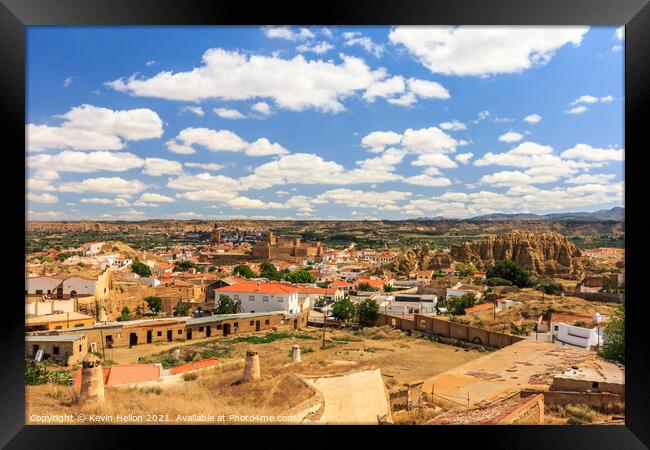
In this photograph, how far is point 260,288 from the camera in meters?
6.50

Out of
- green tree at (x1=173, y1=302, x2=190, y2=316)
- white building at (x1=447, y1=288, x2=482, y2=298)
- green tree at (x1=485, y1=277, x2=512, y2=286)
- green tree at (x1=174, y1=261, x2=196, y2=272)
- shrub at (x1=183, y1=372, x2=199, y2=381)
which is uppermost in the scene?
green tree at (x1=174, y1=261, x2=196, y2=272)

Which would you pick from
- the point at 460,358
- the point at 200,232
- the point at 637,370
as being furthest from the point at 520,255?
the point at 200,232

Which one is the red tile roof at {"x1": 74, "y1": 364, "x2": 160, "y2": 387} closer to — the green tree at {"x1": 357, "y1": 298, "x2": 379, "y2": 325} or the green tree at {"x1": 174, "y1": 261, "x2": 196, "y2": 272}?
the green tree at {"x1": 174, "y1": 261, "x2": 196, "y2": 272}

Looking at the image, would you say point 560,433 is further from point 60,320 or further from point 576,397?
point 60,320

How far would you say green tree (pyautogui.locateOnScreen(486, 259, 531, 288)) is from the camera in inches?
284

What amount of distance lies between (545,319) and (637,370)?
373cm

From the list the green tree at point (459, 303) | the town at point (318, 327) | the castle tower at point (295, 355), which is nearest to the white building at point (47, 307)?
the town at point (318, 327)

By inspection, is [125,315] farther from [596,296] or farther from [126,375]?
[596,296]

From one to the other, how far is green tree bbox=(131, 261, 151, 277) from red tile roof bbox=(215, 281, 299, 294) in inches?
46.4

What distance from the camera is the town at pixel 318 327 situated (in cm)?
338

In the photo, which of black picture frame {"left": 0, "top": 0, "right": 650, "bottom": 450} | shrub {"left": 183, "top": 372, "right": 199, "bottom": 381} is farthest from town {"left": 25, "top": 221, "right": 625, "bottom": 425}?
black picture frame {"left": 0, "top": 0, "right": 650, "bottom": 450}

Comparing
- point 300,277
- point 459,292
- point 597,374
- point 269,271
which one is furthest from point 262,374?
point 459,292

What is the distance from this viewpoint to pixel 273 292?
6.41 m

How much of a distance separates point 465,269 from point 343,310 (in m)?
2.44
